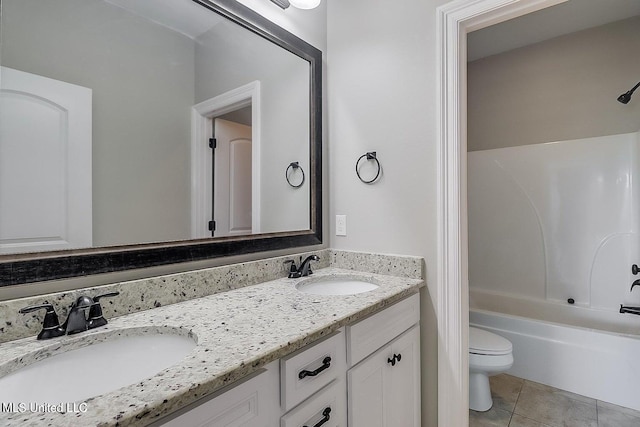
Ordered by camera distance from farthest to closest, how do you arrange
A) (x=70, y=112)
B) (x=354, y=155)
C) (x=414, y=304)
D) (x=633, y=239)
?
(x=633, y=239), (x=354, y=155), (x=414, y=304), (x=70, y=112)

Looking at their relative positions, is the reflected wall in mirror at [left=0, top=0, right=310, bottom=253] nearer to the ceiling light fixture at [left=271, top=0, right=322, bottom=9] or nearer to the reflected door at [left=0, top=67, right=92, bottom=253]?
the reflected door at [left=0, top=67, right=92, bottom=253]

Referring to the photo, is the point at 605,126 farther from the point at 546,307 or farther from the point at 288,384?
the point at 288,384

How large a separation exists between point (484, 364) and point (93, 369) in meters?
1.90

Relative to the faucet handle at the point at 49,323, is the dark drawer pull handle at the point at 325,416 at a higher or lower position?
lower

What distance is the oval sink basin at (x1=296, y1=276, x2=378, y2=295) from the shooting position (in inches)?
58.5

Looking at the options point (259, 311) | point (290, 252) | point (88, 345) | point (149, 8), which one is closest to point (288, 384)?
point (259, 311)

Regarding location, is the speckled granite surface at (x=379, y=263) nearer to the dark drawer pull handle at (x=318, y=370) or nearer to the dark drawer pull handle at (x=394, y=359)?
the dark drawer pull handle at (x=394, y=359)

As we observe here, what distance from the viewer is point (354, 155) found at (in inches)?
68.6

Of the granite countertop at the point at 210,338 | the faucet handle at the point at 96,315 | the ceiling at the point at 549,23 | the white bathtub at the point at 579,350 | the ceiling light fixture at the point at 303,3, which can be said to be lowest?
the white bathtub at the point at 579,350

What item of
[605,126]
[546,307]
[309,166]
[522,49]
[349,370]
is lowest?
[546,307]

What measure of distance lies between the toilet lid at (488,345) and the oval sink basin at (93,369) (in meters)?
1.70

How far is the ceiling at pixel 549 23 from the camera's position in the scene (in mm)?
2139

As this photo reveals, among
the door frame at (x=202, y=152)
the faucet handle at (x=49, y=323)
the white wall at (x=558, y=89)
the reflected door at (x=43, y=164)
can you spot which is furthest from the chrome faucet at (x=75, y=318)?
the white wall at (x=558, y=89)

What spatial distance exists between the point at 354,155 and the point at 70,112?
125 centimetres
